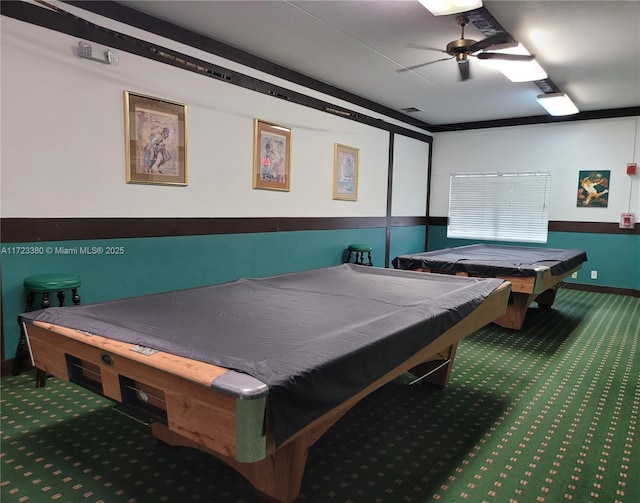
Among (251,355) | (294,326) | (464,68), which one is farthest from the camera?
(464,68)

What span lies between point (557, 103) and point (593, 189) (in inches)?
68.3

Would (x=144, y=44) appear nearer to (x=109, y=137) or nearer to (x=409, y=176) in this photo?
(x=109, y=137)

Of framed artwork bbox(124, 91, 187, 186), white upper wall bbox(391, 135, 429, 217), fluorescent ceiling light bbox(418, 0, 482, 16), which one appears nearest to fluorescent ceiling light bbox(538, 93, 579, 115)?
white upper wall bbox(391, 135, 429, 217)

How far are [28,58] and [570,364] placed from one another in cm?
442

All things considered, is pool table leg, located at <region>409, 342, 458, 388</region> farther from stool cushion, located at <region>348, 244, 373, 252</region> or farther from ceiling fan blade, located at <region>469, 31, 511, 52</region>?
stool cushion, located at <region>348, 244, 373, 252</region>

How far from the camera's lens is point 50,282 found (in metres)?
2.79

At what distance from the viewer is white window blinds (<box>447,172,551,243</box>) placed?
6.92m

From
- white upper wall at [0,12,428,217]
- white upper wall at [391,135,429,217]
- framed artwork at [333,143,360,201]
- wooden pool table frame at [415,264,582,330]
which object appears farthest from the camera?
white upper wall at [391,135,429,217]

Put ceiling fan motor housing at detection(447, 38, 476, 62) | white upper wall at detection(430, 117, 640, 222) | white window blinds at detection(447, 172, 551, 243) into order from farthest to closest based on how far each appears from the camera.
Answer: white window blinds at detection(447, 172, 551, 243) → white upper wall at detection(430, 117, 640, 222) → ceiling fan motor housing at detection(447, 38, 476, 62)

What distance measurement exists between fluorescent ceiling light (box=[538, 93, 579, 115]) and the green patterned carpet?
3410mm

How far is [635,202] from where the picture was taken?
6160mm

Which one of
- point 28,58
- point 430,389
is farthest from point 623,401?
point 28,58

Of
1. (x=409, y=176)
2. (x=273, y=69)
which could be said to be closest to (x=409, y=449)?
(x=273, y=69)

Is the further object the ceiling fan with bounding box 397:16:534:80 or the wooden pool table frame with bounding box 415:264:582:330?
the wooden pool table frame with bounding box 415:264:582:330
